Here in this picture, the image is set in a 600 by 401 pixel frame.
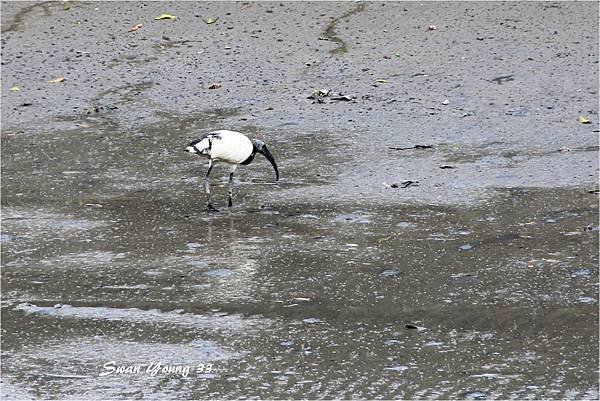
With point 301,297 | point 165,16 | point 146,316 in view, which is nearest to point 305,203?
point 301,297

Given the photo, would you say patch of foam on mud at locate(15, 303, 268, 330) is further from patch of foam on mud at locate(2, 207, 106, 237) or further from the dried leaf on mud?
the dried leaf on mud

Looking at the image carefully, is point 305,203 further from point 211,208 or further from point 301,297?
point 301,297

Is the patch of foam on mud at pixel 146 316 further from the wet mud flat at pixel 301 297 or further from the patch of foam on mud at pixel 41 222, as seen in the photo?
the patch of foam on mud at pixel 41 222

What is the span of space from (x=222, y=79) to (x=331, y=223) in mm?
3763

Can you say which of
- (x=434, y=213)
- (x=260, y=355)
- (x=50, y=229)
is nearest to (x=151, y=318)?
(x=260, y=355)

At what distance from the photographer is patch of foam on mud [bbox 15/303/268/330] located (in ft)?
19.2

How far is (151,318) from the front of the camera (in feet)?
19.5

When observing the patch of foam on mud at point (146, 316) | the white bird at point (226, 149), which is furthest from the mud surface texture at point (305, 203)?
the white bird at point (226, 149)

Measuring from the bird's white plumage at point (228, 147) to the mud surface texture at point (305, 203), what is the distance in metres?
0.28

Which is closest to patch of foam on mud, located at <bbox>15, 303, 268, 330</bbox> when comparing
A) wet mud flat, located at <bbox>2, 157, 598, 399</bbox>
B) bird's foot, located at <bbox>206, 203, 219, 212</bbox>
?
wet mud flat, located at <bbox>2, 157, 598, 399</bbox>

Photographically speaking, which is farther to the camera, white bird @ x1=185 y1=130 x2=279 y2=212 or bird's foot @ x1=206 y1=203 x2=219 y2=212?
white bird @ x1=185 y1=130 x2=279 y2=212

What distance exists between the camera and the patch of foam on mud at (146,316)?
5.84 meters

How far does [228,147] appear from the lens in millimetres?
8164

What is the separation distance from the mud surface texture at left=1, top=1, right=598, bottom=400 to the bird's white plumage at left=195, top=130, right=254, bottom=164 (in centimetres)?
28
